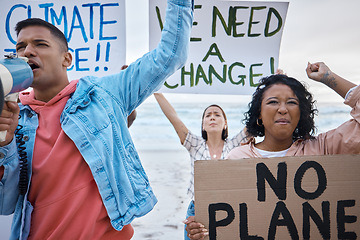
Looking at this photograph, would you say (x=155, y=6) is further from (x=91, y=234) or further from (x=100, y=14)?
(x=91, y=234)

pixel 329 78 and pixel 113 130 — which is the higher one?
pixel 329 78

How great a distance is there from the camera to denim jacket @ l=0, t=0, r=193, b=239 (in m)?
1.38

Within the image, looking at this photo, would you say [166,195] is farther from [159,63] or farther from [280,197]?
[159,63]

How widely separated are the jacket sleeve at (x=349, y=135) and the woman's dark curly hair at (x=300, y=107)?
16cm

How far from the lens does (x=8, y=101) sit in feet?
3.85

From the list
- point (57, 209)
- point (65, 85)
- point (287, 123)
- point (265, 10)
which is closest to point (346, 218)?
point (287, 123)

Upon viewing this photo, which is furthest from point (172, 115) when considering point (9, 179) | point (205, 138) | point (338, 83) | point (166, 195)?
point (166, 195)

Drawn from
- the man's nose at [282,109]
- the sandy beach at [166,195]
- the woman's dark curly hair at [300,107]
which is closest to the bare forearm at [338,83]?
the woman's dark curly hair at [300,107]

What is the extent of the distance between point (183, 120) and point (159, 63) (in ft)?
40.0

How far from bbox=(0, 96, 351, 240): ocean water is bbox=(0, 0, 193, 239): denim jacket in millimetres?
8991

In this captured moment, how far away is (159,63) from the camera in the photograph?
1502 mm

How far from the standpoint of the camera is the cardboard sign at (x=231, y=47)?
265cm

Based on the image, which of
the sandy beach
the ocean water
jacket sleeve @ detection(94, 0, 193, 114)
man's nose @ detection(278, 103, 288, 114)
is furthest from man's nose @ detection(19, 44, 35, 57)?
the ocean water

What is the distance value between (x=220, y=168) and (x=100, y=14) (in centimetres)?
154
